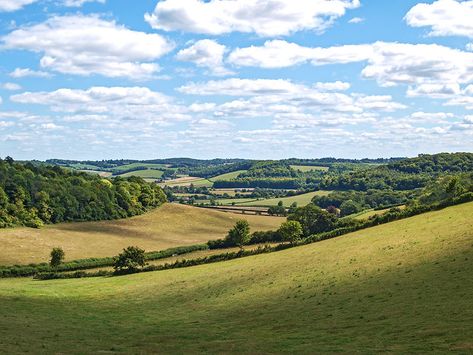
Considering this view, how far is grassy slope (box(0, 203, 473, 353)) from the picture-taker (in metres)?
29.5

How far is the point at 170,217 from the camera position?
167 metres

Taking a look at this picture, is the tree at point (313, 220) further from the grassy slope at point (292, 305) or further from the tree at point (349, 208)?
the tree at point (349, 208)

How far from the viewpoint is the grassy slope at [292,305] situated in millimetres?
29469

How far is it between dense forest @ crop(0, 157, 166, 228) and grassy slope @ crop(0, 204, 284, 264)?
4.83 meters

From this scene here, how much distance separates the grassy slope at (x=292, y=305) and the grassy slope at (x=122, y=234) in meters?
45.5

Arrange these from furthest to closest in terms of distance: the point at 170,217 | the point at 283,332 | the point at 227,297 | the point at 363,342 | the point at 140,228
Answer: the point at 170,217 → the point at 140,228 → the point at 227,297 → the point at 283,332 → the point at 363,342

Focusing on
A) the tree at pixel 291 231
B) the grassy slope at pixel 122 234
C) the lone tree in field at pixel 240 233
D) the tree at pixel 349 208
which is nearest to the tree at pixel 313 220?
the lone tree in field at pixel 240 233

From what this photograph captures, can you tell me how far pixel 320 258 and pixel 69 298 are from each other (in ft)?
96.3

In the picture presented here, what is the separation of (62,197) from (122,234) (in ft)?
89.7

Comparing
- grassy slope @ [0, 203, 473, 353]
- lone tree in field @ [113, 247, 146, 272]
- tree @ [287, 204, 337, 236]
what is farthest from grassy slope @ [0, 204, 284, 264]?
grassy slope @ [0, 203, 473, 353]

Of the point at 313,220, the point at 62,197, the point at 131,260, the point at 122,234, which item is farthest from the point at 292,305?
the point at 62,197

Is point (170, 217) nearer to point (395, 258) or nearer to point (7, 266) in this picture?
point (7, 266)

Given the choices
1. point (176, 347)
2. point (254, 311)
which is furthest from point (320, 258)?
point (176, 347)

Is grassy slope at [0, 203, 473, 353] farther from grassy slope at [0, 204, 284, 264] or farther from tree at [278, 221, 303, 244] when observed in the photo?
grassy slope at [0, 204, 284, 264]
